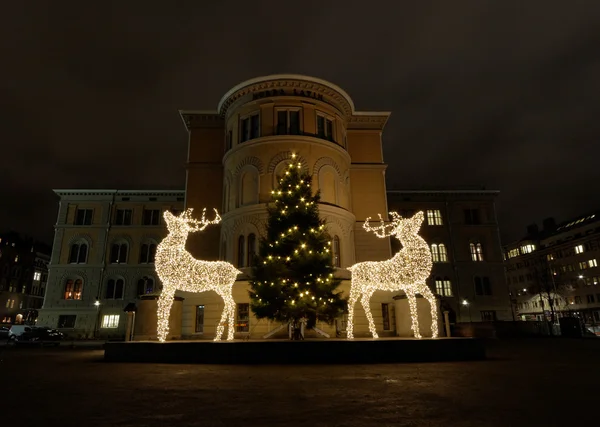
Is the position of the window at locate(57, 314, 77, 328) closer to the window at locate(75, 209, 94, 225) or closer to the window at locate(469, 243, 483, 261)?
the window at locate(75, 209, 94, 225)

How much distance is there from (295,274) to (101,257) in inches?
1408

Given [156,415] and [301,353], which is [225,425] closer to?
[156,415]

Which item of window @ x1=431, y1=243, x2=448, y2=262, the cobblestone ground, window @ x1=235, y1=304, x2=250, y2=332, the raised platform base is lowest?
the cobblestone ground

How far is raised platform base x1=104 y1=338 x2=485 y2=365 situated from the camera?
14.4 m

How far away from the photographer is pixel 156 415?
6.32m

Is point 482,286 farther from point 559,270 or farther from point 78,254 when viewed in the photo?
point 78,254

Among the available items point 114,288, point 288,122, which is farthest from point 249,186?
point 114,288

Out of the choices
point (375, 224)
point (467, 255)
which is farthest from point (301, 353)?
point (467, 255)

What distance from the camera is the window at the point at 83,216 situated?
46438mm

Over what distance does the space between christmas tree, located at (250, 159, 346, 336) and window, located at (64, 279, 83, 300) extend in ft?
115

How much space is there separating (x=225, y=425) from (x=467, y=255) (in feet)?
153

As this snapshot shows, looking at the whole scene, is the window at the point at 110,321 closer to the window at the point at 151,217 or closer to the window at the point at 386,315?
the window at the point at 151,217

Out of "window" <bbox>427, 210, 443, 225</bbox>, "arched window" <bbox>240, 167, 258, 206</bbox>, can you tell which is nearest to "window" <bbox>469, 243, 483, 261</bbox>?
"window" <bbox>427, 210, 443, 225</bbox>

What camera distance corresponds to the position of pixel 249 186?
2628 centimetres
